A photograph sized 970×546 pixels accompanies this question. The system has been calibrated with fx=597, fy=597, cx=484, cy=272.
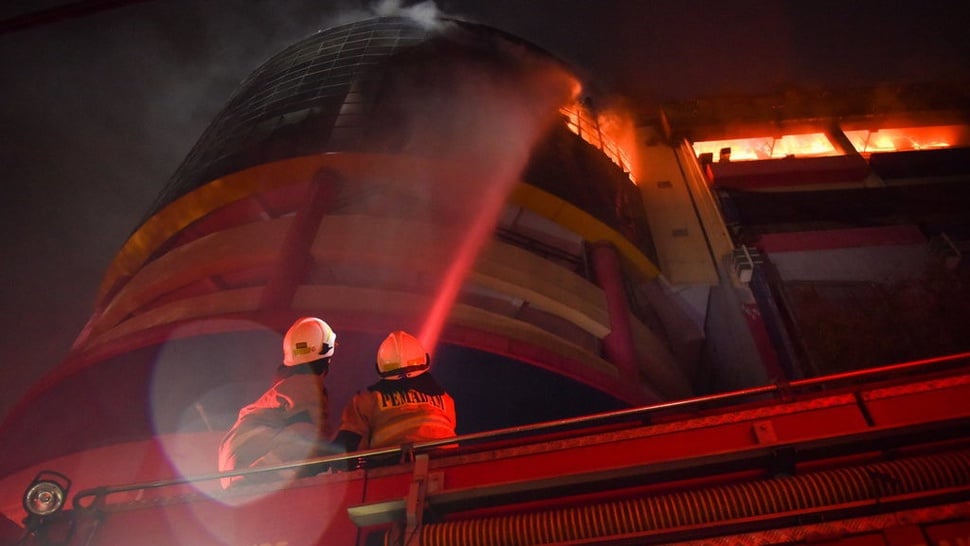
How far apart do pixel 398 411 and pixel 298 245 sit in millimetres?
5934

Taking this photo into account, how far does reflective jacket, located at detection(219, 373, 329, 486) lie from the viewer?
3.86m

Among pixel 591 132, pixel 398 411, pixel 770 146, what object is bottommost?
pixel 398 411

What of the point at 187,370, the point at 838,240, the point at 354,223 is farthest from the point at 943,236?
the point at 187,370

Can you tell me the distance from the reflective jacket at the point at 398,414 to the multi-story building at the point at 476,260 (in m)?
2.85

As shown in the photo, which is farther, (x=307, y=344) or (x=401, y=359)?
(x=307, y=344)

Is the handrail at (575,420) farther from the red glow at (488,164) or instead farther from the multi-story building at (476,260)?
the red glow at (488,164)

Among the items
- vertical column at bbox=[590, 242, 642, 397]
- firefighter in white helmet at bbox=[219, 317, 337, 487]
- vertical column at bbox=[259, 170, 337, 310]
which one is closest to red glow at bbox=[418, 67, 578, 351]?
vertical column at bbox=[259, 170, 337, 310]

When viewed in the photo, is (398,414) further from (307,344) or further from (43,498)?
(43,498)

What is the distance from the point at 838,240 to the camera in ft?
42.8

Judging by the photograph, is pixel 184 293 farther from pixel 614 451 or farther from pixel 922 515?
pixel 922 515

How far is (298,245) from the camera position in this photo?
370 inches

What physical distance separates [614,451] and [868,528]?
1.17 m

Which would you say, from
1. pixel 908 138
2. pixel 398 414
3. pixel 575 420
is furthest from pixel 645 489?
pixel 908 138

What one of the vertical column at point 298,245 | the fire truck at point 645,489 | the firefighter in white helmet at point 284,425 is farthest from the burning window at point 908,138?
the firefighter in white helmet at point 284,425
